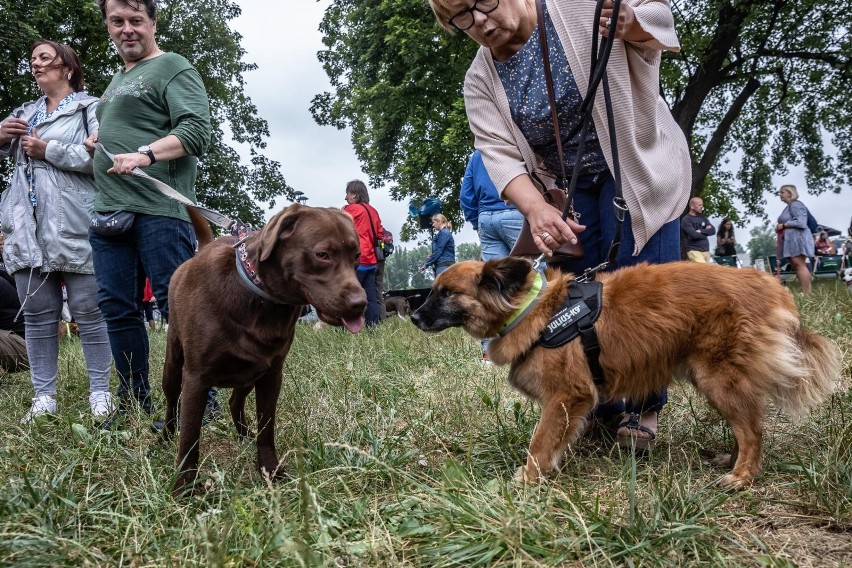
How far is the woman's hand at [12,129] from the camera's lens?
14.5 ft

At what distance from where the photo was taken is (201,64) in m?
25.2

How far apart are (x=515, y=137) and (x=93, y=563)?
264 centimetres

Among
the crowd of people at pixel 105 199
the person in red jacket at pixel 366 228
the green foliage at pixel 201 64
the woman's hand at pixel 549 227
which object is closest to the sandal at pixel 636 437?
the woman's hand at pixel 549 227

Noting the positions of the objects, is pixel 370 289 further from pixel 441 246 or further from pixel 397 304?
pixel 397 304

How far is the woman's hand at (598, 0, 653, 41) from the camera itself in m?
2.75

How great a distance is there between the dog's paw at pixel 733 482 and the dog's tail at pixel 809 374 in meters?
0.48

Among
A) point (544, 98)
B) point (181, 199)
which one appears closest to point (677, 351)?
point (544, 98)

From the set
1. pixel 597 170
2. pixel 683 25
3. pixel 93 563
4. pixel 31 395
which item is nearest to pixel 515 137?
pixel 597 170

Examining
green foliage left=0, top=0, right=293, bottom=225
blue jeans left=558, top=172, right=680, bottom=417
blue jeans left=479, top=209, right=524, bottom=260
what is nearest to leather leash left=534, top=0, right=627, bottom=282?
blue jeans left=558, top=172, right=680, bottom=417

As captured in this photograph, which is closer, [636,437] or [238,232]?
[636,437]

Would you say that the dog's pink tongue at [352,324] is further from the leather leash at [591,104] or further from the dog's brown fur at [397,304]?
the dog's brown fur at [397,304]

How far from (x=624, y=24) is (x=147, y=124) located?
3.06 m

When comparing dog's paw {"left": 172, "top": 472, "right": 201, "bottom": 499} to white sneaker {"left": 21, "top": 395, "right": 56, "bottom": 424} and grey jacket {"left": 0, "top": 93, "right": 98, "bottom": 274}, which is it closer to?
white sneaker {"left": 21, "top": 395, "right": 56, "bottom": 424}

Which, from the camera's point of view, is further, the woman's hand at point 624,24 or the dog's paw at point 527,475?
the woman's hand at point 624,24
